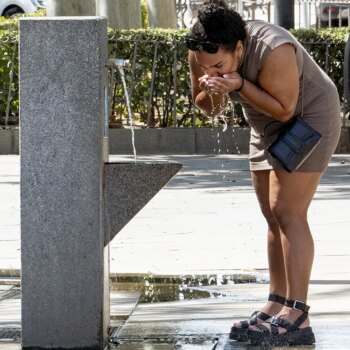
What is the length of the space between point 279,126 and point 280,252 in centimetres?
60

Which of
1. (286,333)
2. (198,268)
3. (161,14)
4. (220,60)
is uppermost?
(161,14)

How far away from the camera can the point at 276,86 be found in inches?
224

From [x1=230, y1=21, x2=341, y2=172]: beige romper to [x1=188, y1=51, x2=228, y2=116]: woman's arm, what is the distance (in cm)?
14

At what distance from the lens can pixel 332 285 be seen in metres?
7.23

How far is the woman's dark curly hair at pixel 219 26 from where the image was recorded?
5684mm

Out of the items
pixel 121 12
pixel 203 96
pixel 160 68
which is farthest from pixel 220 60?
pixel 121 12

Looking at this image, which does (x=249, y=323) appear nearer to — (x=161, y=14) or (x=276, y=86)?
(x=276, y=86)

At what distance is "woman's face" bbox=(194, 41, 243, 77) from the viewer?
571 cm

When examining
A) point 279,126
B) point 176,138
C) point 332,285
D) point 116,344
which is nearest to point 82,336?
point 116,344

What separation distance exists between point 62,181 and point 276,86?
1.02 metres

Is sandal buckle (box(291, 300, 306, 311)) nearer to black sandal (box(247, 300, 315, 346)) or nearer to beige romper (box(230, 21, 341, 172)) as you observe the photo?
black sandal (box(247, 300, 315, 346))

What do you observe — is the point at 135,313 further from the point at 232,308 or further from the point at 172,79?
the point at 172,79

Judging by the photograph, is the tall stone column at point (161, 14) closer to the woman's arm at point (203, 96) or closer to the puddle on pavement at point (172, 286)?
the puddle on pavement at point (172, 286)

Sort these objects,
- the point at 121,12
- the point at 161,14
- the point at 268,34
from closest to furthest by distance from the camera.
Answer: the point at 268,34
the point at 121,12
the point at 161,14
